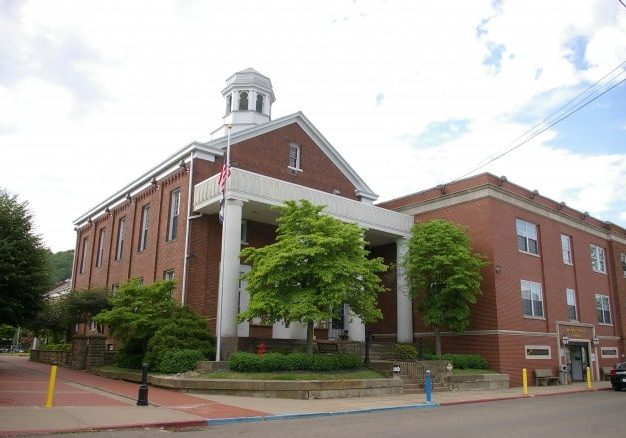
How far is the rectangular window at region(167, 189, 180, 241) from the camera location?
2719cm

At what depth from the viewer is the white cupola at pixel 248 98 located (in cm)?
3506

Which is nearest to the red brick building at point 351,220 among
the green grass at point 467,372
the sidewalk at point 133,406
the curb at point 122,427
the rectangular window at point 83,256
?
the green grass at point 467,372

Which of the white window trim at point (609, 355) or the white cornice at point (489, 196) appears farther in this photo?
the white window trim at point (609, 355)

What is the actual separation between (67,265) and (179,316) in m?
82.5

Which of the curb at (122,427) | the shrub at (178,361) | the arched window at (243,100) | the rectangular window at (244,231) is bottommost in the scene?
the curb at (122,427)

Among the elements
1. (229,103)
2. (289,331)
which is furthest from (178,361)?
(229,103)

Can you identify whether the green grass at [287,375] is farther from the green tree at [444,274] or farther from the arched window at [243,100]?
the arched window at [243,100]

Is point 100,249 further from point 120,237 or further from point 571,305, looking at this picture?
point 571,305

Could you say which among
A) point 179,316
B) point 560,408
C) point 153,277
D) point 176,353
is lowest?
point 560,408

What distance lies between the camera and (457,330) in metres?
25.1

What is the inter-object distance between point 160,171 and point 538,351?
21319 millimetres

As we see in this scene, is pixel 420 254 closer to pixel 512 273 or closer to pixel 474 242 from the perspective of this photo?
pixel 474 242

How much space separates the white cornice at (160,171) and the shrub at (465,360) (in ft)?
44.8

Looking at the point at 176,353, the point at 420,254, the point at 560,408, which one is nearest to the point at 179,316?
the point at 176,353
